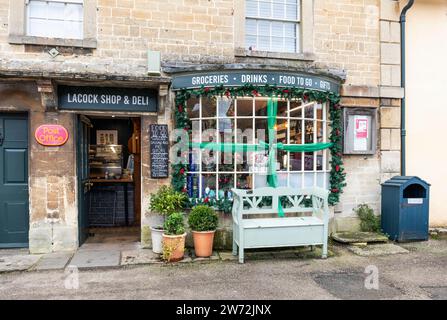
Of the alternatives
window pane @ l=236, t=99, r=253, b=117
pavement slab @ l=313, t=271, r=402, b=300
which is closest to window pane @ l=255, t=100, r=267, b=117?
window pane @ l=236, t=99, r=253, b=117

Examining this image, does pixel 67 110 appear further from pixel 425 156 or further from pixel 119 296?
pixel 425 156

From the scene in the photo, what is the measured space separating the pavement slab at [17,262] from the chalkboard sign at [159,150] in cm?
241

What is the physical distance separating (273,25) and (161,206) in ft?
14.3

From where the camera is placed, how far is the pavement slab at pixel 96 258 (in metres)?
5.54

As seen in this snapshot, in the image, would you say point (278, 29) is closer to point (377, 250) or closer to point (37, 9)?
point (37, 9)

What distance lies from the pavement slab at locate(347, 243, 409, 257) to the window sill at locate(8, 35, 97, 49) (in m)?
6.07

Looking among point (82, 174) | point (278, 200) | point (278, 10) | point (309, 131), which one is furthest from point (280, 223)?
point (278, 10)

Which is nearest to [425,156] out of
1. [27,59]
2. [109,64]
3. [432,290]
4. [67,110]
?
[432,290]

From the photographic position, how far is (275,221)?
5.99 metres

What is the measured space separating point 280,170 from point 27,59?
5.04 metres

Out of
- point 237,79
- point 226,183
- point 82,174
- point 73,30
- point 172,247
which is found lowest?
point 172,247

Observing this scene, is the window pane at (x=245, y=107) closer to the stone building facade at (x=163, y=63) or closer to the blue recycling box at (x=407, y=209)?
the stone building facade at (x=163, y=63)

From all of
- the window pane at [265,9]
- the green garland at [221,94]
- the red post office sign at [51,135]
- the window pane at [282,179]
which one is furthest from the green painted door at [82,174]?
the window pane at [265,9]

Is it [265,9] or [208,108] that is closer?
[208,108]
